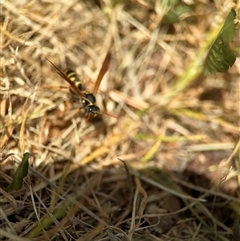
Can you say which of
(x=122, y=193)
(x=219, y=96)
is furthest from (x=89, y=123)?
(x=219, y=96)

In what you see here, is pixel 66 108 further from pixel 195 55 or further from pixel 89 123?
pixel 195 55

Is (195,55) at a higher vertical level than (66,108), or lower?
higher

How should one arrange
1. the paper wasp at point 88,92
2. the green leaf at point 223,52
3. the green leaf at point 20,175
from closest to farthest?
the green leaf at point 20,175, the green leaf at point 223,52, the paper wasp at point 88,92

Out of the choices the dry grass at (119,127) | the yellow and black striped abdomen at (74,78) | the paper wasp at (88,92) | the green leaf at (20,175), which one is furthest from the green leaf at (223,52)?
the green leaf at (20,175)

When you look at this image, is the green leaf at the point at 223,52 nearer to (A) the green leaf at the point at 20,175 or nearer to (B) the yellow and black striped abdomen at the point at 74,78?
(B) the yellow and black striped abdomen at the point at 74,78

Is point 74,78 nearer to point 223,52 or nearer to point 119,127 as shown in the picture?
point 119,127

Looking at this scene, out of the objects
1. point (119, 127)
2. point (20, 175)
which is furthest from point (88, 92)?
point (20, 175)
